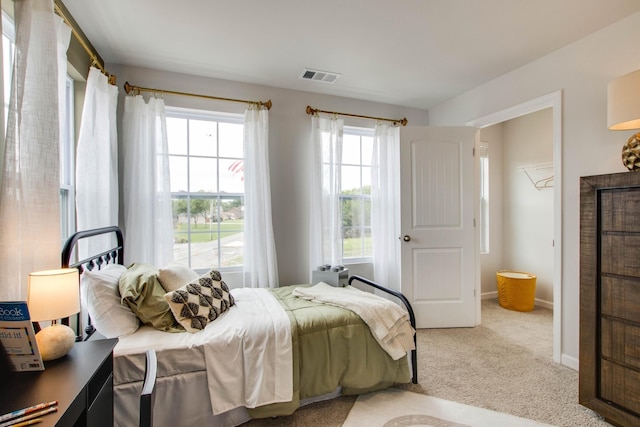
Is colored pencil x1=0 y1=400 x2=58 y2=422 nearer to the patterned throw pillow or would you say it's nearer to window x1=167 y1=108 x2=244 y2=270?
the patterned throw pillow

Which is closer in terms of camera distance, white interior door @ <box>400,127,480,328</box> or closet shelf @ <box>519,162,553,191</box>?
white interior door @ <box>400,127,480,328</box>

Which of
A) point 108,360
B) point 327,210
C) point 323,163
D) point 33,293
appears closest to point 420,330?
point 327,210

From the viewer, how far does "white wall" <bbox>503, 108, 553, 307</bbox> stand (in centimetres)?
381

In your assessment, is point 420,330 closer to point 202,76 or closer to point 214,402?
point 214,402

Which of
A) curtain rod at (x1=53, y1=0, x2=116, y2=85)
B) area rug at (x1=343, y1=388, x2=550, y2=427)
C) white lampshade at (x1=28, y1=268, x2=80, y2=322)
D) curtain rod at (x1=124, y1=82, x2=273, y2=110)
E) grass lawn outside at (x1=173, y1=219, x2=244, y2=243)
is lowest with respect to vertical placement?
area rug at (x1=343, y1=388, x2=550, y2=427)

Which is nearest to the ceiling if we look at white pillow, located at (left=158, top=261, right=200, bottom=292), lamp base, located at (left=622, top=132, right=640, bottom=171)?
lamp base, located at (left=622, top=132, right=640, bottom=171)

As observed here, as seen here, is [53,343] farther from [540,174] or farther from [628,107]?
[540,174]

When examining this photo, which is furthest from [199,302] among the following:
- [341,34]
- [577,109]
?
[577,109]

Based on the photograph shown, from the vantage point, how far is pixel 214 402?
5.38 ft

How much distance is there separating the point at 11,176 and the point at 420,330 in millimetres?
3319

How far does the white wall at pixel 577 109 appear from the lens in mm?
2104

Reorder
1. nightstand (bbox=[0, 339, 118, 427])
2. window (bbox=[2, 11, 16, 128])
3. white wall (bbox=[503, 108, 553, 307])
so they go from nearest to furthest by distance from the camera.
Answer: nightstand (bbox=[0, 339, 118, 427]) < window (bbox=[2, 11, 16, 128]) < white wall (bbox=[503, 108, 553, 307])

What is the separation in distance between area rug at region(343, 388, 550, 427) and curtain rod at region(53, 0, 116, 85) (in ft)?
9.57

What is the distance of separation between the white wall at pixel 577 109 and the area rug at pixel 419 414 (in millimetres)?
1102
